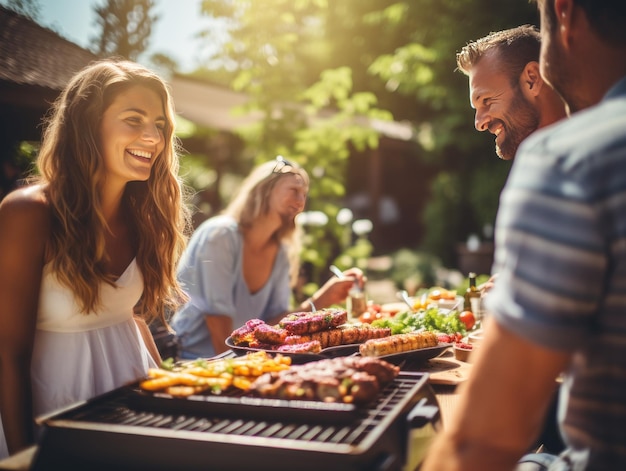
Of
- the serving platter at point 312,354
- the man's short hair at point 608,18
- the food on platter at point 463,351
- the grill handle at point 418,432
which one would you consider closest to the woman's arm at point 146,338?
the serving platter at point 312,354

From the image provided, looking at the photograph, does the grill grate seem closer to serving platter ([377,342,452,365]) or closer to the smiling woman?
serving platter ([377,342,452,365])

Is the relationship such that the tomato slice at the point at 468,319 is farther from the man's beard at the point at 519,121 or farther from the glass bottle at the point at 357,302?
the man's beard at the point at 519,121

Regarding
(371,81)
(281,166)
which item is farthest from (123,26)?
(281,166)

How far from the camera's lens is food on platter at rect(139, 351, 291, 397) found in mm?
1900

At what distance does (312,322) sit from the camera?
2.84 m

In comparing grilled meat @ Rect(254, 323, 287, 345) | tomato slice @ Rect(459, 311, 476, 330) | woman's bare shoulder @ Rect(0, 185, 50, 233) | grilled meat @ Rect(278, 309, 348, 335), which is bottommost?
tomato slice @ Rect(459, 311, 476, 330)

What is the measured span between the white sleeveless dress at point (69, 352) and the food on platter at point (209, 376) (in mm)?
493

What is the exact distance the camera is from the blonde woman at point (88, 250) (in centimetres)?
234

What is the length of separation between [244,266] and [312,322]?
1.87 meters

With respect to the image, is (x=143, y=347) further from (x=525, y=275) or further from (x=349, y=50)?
(x=349, y=50)

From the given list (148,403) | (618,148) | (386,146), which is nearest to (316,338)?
(148,403)

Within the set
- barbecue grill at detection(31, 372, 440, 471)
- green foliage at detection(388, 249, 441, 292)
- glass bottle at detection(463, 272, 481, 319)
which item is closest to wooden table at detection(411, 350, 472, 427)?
barbecue grill at detection(31, 372, 440, 471)

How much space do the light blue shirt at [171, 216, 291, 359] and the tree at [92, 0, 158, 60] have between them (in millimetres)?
17896

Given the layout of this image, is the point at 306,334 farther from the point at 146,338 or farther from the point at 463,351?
the point at 146,338
